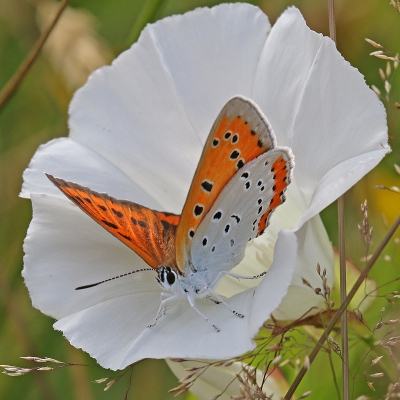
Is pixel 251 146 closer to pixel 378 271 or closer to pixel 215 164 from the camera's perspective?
pixel 215 164

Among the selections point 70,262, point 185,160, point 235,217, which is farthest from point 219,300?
point 185,160


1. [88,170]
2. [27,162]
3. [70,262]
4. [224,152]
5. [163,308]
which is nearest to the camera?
[224,152]

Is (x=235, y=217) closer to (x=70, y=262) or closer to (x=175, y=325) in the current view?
(x=175, y=325)

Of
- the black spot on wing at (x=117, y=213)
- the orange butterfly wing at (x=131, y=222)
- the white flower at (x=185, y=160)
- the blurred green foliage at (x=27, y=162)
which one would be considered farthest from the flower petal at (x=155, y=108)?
the black spot on wing at (x=117, y=213)

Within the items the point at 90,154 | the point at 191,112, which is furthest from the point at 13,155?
the point at 191,112

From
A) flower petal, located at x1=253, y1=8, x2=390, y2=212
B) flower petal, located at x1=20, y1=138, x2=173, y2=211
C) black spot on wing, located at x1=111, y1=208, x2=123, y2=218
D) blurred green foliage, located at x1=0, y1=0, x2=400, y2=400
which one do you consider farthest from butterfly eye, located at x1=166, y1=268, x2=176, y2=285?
blurred green foliage, located at x1=0, y1=0, x2=400, y2=400

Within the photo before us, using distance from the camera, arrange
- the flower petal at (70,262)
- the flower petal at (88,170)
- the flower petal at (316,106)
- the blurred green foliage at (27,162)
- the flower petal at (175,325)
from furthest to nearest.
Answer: the blurred green foliage at (27,162), the flower petal at (88,170), the flower petal at (70,262), the flower petal at (316,106), the flower petal at (175,325)

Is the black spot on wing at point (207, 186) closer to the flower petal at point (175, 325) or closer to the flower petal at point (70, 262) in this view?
the flower petal at point (175, 325)
